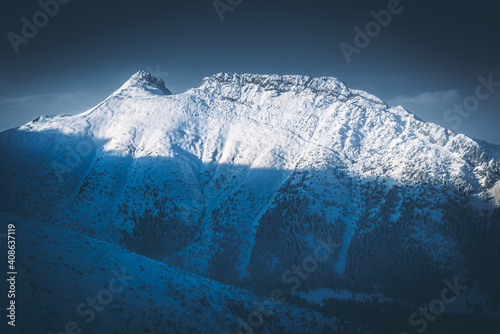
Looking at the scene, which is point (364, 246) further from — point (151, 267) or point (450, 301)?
point (151, 267)

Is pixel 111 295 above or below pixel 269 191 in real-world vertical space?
below

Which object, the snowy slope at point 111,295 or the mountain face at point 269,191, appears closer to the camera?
the snowy slope at point 111,295

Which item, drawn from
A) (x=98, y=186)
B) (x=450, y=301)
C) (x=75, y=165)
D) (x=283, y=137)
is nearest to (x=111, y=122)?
(x=75, y=165)

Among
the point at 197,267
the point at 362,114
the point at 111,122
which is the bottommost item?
the point at 197,267

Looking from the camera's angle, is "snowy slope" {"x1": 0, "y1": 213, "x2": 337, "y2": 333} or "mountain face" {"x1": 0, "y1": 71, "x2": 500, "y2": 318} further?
"mountain face" {"x1": 0, "y1": 71, "x2": 500, "y2": 318}

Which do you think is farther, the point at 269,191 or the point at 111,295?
the point at 269,191

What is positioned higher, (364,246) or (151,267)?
(364,246)

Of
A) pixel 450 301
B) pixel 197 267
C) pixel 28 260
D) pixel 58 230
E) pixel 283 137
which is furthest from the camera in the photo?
pixel 283 137

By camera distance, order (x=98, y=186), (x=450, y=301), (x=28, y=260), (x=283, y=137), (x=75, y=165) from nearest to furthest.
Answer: (x=28, y=260), (x=450, y=301), (x=98, y=186), (x=75, y=165), (x=283, y=137)
